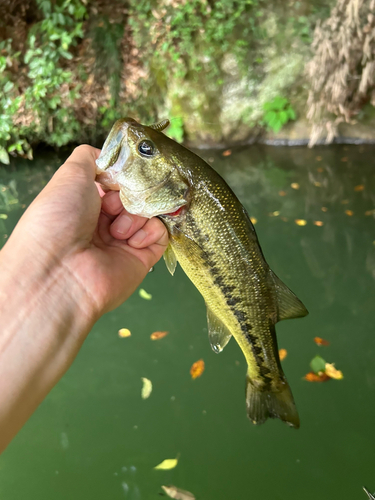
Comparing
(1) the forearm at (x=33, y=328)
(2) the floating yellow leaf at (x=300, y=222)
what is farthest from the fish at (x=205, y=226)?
(2) the floating yellow leaf at (x=300, y=222)

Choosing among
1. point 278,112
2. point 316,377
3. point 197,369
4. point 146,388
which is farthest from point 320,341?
point 278,112

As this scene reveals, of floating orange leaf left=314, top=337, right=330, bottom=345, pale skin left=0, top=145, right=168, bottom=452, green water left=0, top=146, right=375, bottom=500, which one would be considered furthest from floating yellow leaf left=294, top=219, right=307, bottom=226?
pale skin left=0, top=145, right=168, bottom=452

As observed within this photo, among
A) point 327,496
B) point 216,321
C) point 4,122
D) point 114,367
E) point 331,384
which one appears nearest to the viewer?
point 216,321

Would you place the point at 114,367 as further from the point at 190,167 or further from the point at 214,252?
the point at 190,167

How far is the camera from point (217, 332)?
6.44ft

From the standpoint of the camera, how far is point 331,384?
9.36 ft

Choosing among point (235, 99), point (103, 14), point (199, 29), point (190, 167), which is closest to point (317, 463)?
point (190, 167)

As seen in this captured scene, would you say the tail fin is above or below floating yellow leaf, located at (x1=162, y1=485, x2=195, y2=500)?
above

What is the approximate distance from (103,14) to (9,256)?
243 inches

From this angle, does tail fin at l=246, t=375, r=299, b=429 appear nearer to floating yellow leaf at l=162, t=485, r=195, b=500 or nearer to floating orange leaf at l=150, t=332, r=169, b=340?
floating yellow leaf at l=162, t=485, r=195, b=500

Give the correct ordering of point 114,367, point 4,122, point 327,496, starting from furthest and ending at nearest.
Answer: point 4,122, point 114,367, point 327,496

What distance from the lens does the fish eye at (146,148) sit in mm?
1630

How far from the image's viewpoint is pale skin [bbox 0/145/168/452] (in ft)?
4.91

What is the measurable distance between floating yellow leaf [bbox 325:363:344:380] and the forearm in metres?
2.11
